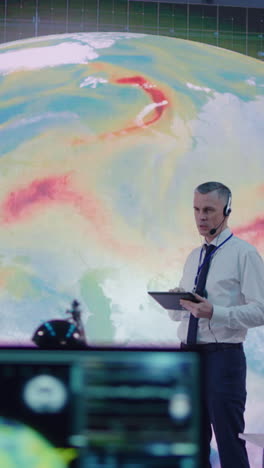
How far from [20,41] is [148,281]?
171cm

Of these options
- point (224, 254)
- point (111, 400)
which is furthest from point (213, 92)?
point (111, 400)

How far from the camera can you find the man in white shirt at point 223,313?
248 cm

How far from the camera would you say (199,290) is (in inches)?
105

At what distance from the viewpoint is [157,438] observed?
2.83ft

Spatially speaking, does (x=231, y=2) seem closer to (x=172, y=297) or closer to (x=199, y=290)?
(x=199, y=290)

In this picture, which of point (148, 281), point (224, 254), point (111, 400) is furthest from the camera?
point (148, 281)

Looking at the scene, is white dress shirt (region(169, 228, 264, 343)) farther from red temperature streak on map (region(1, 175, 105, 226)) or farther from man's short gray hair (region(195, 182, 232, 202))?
red temperature streak on map (region(1, 175, 105, 226))

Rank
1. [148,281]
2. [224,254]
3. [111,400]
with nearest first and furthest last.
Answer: [111,400] → [224,254] → [148,281]

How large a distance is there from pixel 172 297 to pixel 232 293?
296mm

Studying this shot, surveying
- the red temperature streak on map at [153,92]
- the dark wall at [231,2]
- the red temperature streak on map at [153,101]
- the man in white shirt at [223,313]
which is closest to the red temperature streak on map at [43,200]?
the red temperature streak on map at [153,101]

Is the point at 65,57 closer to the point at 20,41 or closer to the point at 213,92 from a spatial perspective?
the point at 20,41

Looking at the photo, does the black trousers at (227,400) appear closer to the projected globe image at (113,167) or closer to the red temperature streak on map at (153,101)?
the projected globe image at (113,167)

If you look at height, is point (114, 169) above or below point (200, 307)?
above

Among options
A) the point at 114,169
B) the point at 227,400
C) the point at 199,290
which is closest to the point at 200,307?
the point at 199,290
